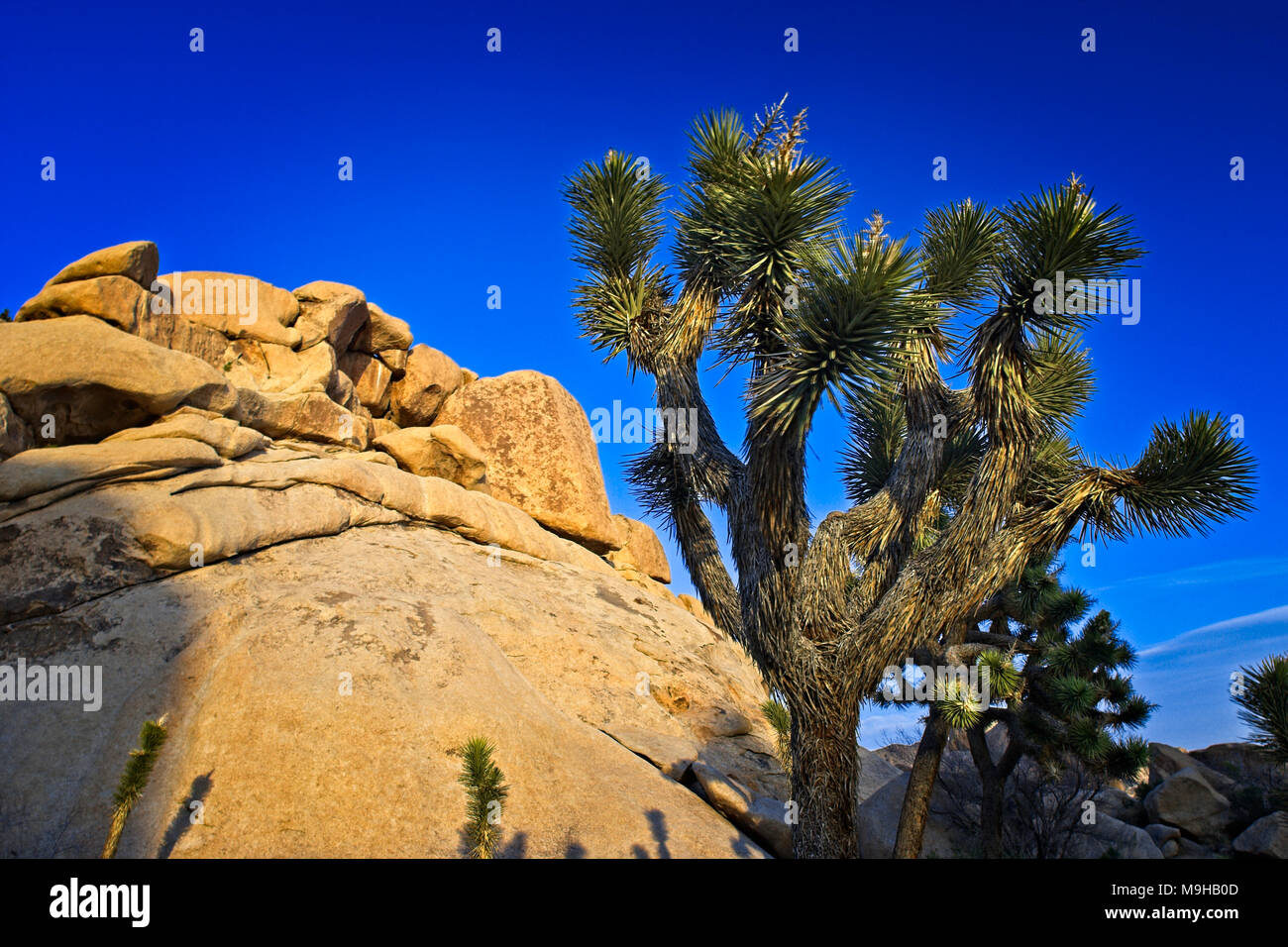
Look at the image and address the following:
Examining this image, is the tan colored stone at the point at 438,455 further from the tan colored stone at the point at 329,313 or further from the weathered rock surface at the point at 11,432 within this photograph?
the weathered rock surface at the point at 11,432

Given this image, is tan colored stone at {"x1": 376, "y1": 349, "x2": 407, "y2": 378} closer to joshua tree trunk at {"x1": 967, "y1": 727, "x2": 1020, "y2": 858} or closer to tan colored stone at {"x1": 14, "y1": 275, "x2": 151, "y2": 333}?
tan colored stone at {"x1": 14, "y1": 275, "x2": 151, "y2": 333}

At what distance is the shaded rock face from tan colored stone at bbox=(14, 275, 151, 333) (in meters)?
6.13

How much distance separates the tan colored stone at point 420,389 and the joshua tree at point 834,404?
1133cm

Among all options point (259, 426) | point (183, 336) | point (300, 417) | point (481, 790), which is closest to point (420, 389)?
point (300, 417)

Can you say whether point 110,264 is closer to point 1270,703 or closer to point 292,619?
point 292,619

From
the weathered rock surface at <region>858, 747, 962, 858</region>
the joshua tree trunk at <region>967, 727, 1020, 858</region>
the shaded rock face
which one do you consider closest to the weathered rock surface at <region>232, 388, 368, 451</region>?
the shaded rock face

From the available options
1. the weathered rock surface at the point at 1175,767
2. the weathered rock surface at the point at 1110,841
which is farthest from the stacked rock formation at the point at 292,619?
the weathered rock surface at the point at 1175,767

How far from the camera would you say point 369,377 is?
2019 cm

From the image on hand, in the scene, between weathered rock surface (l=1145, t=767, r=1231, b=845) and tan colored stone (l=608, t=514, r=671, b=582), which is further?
tan colored stone (l=608, t=514, r=671, b=582)

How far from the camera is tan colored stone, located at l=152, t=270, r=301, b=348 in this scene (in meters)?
16.7

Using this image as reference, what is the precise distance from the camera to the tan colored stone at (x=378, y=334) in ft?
67.2

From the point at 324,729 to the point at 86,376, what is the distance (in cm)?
761
